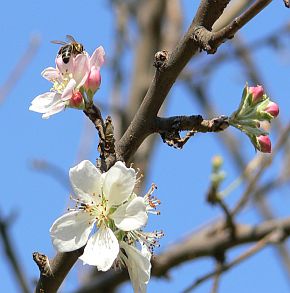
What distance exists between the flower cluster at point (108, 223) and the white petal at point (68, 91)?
144mm

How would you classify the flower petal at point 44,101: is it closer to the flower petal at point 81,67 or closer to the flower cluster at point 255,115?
the flower petal at point 81,67

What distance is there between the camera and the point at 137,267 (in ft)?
4.98

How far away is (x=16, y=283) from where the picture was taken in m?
2.69

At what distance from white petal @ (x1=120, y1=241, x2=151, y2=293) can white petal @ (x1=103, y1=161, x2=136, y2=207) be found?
0.10 meters

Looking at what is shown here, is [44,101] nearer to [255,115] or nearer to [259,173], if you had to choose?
[255,115]

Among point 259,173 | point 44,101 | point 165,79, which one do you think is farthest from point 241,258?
A: point 165,79

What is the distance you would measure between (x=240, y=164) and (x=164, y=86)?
3.42 meters

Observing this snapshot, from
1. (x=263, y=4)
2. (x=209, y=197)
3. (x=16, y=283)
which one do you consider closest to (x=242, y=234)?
(x=209, y=197)

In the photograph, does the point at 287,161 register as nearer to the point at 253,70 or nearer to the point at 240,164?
the point at 240,164

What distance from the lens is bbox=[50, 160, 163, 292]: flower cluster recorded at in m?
1.48

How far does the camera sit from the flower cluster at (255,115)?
1534mm

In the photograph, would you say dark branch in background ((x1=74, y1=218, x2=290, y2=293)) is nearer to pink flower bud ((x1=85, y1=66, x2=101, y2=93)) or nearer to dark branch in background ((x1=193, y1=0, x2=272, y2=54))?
pink flower bud ((x1=85, y1=66, x2=101, y2=93))

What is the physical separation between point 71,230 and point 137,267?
0.15 m

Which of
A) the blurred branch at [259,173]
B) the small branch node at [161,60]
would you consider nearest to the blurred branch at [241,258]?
the blurred branch at [259,173]
